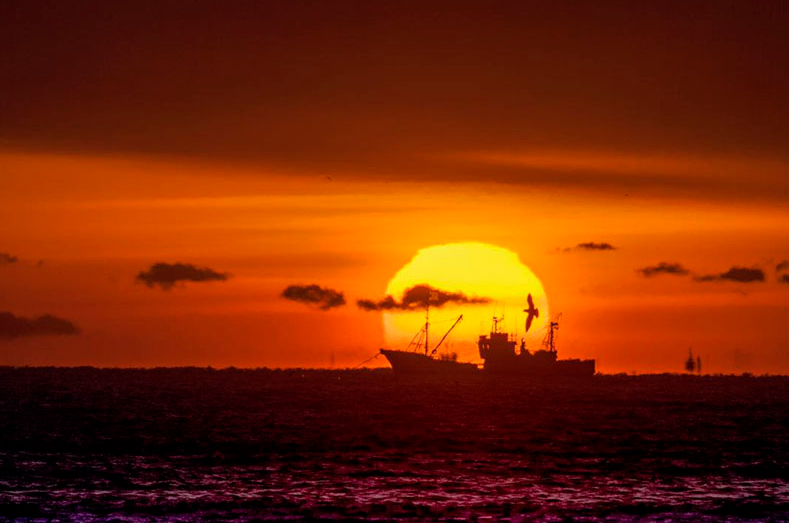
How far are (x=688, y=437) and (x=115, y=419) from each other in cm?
6336

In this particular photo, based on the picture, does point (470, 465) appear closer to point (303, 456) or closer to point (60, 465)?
point (303, 456)

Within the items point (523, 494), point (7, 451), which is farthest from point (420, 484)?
point (7, 451)

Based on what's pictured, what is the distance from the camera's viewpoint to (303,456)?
89.4m

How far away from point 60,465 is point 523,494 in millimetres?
33010

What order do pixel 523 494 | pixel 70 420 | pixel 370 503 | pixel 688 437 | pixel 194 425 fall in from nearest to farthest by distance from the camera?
pixel 370 503
pixel 523 494
pixel 688 437
pixel 194 425
pixel 70 420

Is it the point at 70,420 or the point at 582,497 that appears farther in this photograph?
the point at 70,420

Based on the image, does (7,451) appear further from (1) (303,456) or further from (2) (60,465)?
(1) (303,456)

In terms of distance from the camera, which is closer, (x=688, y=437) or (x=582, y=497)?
(x=582, y=497)

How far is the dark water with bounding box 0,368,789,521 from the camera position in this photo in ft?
199

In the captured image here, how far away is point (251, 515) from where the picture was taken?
58.1 meters

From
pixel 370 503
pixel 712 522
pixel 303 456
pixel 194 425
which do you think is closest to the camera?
pixel 712 522

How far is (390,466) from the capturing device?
82.2 metres

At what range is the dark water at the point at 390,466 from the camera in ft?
199

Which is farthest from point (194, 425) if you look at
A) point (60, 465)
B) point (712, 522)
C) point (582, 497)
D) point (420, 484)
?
point (712, 522)
